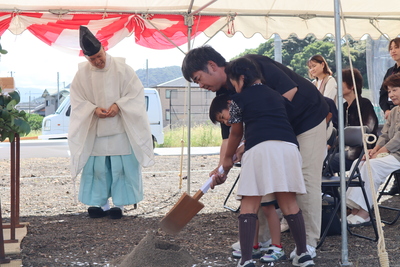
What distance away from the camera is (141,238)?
3.86 meters

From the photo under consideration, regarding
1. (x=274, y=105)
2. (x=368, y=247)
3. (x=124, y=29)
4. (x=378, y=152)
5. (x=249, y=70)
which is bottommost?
(x=368, y=247)

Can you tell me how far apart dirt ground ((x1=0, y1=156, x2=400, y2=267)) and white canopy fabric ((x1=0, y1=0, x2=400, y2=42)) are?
2.06 metres

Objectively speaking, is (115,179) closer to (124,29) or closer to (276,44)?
(124,29)

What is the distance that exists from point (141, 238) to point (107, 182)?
1075 mm

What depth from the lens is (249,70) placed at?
2.74 metres

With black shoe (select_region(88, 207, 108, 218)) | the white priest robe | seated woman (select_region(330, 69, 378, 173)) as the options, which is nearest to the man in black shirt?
seated woman (select_region(330, 69, 378, 173))

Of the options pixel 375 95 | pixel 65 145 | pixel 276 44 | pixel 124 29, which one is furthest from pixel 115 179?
pixel 276 44

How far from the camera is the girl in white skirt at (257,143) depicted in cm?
273

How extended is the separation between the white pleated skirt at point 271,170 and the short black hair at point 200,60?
564 mm

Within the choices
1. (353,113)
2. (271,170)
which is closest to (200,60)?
(271,170)

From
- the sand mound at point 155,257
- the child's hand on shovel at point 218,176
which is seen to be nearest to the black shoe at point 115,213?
the sand mound at point 155,257

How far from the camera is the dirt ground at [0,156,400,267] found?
311 cm

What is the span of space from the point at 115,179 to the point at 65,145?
9057 mm

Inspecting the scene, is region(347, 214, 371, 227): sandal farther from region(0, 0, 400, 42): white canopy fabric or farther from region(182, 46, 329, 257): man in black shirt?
region(0, 0, 400, 42): white canopy fabric
